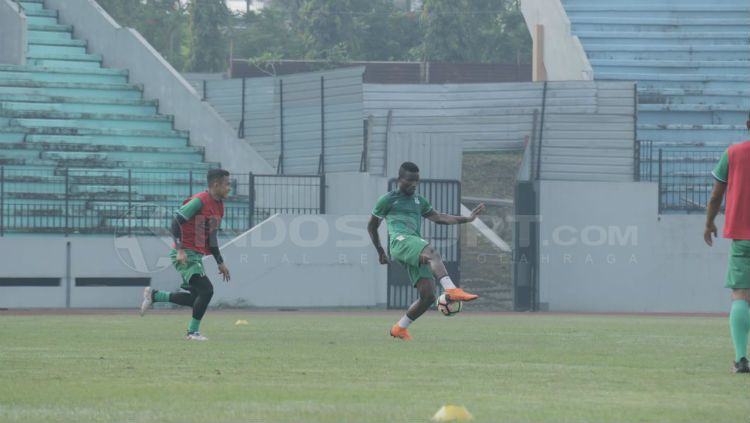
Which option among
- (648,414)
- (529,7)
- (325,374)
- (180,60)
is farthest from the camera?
(180,60)

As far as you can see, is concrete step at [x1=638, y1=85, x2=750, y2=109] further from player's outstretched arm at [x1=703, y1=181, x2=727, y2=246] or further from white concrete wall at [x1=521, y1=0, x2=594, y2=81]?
player's outstretched arm at [x1=703, y1=181, x2=727, y2=246]

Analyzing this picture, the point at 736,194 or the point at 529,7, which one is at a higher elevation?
the point at 529,7

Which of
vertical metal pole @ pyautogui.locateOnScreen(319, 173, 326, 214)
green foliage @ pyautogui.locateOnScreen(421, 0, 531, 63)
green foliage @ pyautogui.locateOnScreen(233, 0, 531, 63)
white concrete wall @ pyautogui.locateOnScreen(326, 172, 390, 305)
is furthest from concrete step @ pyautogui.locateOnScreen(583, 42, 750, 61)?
green foliage @ pyautogui.locateOnScreen(421, 0, 531, 63)

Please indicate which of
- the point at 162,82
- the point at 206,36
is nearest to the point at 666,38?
the point at 162,82

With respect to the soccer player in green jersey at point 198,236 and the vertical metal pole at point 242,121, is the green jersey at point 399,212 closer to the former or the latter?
the soccer player in green jersey at point 198,236

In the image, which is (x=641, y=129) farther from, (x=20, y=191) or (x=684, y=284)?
(x=20, y=191)

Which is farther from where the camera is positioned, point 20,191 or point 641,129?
point 641,129

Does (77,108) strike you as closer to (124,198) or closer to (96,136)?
(96,136)

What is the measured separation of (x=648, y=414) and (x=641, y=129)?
88.5 feet

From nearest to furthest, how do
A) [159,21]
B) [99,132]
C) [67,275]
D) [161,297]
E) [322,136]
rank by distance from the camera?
[161,297], [67,275], [322,136], [99,132], [159,21]

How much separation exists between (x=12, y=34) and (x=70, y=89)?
2.24 m

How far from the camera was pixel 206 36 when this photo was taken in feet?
210

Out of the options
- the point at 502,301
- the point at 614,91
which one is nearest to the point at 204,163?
the point at 502,301

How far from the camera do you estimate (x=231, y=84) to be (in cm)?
3416
